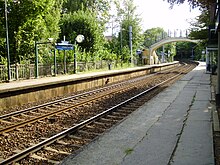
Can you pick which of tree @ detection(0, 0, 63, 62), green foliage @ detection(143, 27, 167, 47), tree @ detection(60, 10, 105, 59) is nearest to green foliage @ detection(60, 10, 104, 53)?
tree @ detection(60, 10, 105, 59)

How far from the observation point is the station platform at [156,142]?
5945 mm

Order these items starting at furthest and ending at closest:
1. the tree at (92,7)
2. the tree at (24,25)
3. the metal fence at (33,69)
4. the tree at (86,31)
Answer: the tree at (92,7) < the tree at (86,31) < the tree at (24,25) < the metal fence at (33,69)

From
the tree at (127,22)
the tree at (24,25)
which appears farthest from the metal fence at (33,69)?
the tree at (127,22)

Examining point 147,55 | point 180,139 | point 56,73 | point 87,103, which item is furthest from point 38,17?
point 147,55

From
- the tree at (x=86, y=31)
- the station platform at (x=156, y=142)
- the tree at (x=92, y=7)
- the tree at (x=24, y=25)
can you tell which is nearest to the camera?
the station platform at (x=156, y=142)

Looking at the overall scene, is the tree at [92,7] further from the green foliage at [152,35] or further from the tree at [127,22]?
the green foliage at [152,35]

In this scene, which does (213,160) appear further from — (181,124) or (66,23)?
(66,23)

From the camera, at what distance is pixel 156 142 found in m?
7.10

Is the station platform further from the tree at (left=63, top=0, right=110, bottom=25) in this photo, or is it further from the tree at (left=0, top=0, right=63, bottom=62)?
the tree at (left=63, top=0, right=110, bottom=25)

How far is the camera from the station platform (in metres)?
5.95

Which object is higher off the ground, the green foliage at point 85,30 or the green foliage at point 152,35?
the green foliage at point 152,35

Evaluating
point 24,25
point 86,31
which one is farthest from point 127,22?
point 24,25

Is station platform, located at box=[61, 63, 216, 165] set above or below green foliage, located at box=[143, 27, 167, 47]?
below

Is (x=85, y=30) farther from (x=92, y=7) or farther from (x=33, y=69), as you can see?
(x=33, y=69)
